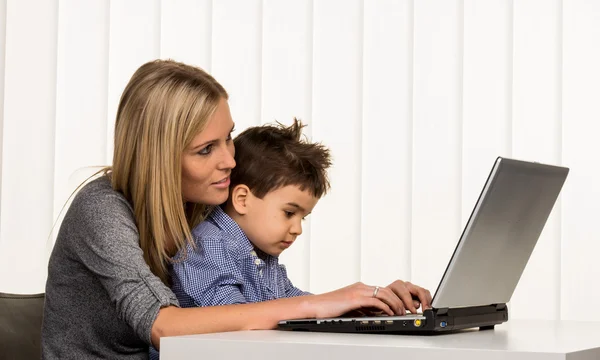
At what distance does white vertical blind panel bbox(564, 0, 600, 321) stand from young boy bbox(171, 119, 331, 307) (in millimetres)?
1055

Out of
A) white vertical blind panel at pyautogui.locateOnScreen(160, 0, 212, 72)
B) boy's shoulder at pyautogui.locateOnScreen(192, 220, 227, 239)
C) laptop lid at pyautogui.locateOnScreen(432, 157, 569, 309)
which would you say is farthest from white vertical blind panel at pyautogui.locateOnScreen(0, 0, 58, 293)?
laptop lid at pyautogui.locateOnScreen(432, 157, 569, 309)

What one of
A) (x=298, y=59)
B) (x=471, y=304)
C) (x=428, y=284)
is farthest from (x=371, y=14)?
(x=471, y=304)

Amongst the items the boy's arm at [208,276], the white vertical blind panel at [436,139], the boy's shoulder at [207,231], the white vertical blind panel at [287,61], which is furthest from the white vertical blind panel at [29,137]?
the boy's arm at [208,276]

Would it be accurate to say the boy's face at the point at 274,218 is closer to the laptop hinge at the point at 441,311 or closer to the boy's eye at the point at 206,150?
the boy's eye at the point at 206,150

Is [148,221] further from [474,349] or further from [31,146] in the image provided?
[31,146]

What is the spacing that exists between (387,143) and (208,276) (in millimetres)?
1315

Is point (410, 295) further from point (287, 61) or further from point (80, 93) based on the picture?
point (80, 93)

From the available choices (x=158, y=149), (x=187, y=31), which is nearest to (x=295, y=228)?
(x=158, y=149)

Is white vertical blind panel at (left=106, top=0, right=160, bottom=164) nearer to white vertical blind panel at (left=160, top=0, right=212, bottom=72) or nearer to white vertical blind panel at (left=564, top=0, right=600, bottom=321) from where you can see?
white vertical blind panel at (left=160, top=0, right=212, bottom=72)

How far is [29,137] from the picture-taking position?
3145 mm

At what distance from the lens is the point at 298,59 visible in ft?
9.96

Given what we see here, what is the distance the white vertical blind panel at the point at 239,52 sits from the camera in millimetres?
3045

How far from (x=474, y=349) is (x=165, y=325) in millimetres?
593

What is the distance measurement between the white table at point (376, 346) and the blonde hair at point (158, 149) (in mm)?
431
